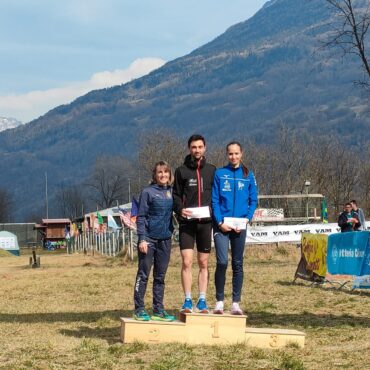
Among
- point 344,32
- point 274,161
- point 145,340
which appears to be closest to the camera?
point 145,340

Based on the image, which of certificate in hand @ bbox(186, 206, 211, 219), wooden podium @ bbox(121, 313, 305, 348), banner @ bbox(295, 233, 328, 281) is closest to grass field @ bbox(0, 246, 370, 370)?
wooden podium @ bbox(121, 313, 305, 348)

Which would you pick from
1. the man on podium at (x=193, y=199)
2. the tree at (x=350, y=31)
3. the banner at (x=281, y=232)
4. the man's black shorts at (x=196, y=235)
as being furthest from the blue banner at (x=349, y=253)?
the banner at (x=281, y=232)

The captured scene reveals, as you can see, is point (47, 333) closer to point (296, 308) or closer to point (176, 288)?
point (296, 308)

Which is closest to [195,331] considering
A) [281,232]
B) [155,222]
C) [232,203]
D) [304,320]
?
[155,222]

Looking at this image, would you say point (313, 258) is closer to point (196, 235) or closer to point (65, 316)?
point (65, 316)

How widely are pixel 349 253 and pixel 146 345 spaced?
962 cm

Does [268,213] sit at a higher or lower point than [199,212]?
lower

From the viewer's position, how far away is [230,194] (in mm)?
9727

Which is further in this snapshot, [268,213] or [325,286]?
[268,213]

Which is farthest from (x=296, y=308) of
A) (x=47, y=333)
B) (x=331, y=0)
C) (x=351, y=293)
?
(x=331, y=0)

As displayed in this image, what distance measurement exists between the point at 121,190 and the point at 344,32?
536 feet

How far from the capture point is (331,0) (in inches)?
896

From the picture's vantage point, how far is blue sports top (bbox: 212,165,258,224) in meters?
9.70

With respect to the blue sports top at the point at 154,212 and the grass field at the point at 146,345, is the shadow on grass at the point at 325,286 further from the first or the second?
the blue sports top at the point at 154,212
